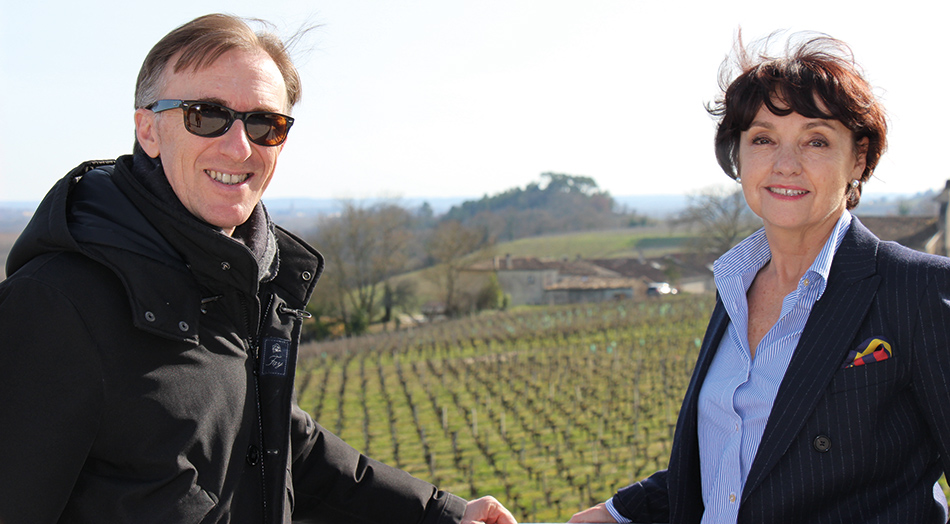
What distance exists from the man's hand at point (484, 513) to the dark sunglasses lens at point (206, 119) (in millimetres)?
1305

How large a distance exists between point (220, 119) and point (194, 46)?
17 cm

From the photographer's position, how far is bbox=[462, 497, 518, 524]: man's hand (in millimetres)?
2264

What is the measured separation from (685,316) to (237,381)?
92.3 feet

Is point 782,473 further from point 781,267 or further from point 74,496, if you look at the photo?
point 74,496

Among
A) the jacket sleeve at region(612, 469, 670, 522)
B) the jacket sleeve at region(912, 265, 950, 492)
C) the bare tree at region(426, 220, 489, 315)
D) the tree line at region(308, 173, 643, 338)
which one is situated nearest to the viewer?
the jacket sleeve at region(912, 265, 950, 492)

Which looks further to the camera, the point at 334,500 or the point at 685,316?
the point at 685,316

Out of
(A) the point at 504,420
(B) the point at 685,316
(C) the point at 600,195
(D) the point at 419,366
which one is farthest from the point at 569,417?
(C) the point at 600,195

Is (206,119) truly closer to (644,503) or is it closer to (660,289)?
(644,503)

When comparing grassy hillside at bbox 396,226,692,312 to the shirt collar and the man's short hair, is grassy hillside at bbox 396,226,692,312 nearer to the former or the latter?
the shirt collar

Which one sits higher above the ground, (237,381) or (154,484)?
(237,381)

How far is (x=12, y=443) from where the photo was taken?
1.38 meters

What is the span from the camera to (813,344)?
5.84 ft

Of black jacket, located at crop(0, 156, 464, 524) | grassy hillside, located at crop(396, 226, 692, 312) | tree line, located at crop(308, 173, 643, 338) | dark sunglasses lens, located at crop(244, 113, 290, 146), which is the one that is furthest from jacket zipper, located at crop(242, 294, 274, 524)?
grassy hillside, located at crop(396, 226, 692, 312)

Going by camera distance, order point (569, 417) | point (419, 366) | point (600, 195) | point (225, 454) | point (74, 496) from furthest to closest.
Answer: point (600, 195) < point (419, 366) < point (569, 417) < point (225, 454) < point (74, 496)
